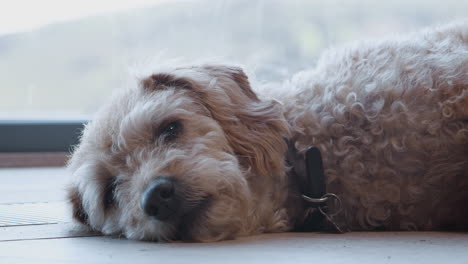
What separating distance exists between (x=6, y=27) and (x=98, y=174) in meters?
2.42

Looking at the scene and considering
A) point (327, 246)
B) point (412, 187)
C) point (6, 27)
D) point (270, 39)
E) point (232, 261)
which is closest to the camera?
point (232, 261)

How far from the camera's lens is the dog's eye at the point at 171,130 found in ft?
6.32

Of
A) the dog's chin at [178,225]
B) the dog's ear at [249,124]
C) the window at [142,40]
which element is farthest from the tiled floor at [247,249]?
the window at [142,40]

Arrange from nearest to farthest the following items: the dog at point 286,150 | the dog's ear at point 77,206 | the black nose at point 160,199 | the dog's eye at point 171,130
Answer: the black nose at point 160,199 < the dog at point 286,150 < the dog's eye at point 171,130 < the dog's ear at point 77,206

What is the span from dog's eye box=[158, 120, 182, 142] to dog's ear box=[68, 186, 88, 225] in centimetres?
41

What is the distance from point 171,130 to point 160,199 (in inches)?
11.3

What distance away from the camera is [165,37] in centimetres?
426

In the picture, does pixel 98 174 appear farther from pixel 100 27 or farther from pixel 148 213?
pixel 100 27

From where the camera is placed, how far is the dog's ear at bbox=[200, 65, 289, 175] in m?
1.94

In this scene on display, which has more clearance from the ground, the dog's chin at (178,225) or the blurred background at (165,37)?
the blurred background at (165,37)

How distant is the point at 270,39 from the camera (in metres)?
4.36

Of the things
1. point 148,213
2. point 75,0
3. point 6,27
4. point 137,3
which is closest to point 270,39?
point 137,3

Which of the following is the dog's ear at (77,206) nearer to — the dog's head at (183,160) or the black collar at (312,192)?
the dog's head at (183,160)

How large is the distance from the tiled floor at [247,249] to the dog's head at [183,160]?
7cm
